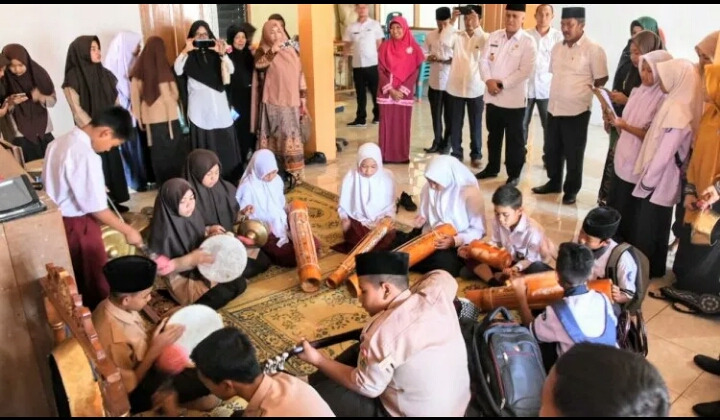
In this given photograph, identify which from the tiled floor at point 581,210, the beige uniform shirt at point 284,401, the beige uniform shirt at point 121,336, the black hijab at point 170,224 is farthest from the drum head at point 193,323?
the tiled floor at point 581,210

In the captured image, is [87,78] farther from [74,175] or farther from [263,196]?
[74,175]

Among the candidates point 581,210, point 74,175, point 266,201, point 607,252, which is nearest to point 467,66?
point 581,210

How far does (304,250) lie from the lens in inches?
151

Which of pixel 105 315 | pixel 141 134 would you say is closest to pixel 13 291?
pixel 105 315

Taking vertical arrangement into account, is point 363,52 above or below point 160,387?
above

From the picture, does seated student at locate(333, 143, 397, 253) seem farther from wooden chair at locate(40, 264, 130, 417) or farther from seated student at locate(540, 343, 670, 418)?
seated student at locate(540, 343, 670, 418)

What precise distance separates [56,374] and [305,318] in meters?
1.53

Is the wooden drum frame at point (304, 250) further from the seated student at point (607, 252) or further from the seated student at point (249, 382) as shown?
the seated student at point (249, 382)

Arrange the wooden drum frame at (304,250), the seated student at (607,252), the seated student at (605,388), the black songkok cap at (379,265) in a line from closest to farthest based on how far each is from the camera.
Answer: the seated student at (605,388) < the black songkok cap at (379,265) < the seated student at (607,252) < the wooden drum frame at (304,250)

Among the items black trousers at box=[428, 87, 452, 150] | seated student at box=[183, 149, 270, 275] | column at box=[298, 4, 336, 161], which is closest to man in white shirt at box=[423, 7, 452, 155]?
black trousers at box=[428, 87, 452, 150]

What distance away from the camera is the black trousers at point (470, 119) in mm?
6117

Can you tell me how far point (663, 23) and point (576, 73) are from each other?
9.44 feet

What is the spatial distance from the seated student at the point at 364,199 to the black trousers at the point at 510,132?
1567 mm

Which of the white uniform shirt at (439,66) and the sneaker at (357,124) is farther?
the sneaker at (357,124)
